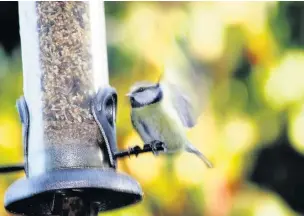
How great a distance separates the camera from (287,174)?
5344mm

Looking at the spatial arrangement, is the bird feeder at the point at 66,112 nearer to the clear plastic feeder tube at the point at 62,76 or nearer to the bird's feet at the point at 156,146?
the clear plastic feeder tube at the point at 62,76

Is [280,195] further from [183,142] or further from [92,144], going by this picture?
[92,144]

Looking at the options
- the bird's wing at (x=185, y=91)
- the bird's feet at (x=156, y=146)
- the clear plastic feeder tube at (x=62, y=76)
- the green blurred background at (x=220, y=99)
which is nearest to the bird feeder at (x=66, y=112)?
the clear plastic feeder tube at (x=62, y=76)

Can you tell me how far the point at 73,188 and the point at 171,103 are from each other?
646 mm

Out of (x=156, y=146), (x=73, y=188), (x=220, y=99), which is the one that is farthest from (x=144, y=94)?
(x=220, y=99)

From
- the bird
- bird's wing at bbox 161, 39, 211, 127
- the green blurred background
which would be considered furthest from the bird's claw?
the green blurred background

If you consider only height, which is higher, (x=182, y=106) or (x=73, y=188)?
(x=182, y=106)

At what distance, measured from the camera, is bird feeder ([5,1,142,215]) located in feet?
12.4

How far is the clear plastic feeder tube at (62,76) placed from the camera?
3.92 metres

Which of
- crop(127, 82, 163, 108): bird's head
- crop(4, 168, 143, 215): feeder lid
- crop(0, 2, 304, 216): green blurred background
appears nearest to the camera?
crop(4, 168, 143, 215): feeder lid

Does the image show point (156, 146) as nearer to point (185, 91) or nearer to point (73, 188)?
point (185, 91)

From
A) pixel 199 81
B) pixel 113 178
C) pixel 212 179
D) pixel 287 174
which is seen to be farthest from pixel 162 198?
pixel 113 178

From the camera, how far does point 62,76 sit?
4.00 m

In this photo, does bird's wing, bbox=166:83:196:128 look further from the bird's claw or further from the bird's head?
the bird's claw
